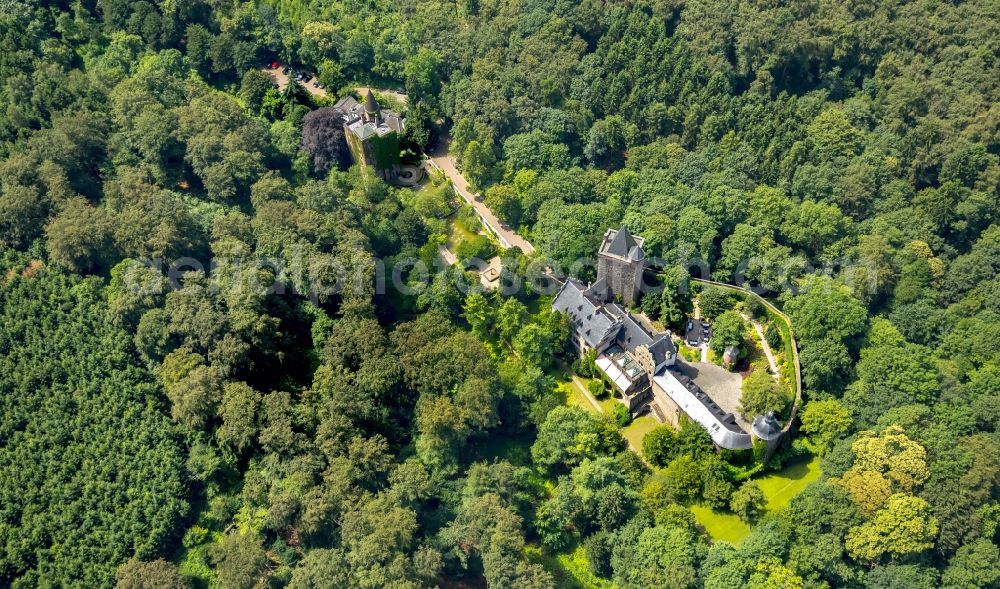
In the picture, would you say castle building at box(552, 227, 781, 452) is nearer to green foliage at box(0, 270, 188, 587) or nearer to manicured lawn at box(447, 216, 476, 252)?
manicured lawn at box(447, 216, 476, 252)

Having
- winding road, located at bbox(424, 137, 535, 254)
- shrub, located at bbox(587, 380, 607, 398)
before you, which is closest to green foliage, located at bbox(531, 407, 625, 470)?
shrub, located at bbox(587, 380, 607, 398)

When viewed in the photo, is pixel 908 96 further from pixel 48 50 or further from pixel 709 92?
pixel 48 50

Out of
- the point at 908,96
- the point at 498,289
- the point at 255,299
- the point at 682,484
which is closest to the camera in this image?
the point at 682,484

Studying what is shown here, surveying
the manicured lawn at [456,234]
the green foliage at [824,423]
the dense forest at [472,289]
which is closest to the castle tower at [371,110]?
the dense forest at [472,289]

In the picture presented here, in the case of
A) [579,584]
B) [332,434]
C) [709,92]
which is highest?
[709,92]

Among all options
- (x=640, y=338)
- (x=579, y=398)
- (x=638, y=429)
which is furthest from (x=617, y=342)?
(x=638, y=429)

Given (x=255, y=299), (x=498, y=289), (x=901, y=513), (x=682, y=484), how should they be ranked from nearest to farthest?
1. (x=901, y=513)
2. (x=682, y=484)
3. (x=255, y=299)
4. (x=498, y=289)

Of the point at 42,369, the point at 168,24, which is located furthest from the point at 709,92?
the point at 42,369
